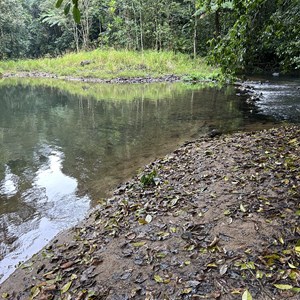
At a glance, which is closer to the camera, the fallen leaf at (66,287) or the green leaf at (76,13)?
the green leaf at (76,13)

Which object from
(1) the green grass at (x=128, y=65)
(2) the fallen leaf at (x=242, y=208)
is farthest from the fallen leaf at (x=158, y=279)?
(1) the green grass at (x=128, y=65)

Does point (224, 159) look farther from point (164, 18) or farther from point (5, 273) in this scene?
point (164, 18)

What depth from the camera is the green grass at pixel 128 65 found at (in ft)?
81.4

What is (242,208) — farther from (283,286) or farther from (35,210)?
(35,210)

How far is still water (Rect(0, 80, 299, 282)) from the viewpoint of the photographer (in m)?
4.49

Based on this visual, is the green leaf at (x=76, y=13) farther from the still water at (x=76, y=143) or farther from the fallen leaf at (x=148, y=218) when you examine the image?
the still water at (x=76, y=143)

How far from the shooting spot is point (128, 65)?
85.7 ft

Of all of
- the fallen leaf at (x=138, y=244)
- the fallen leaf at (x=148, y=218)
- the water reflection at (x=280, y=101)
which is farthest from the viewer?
the water reflection at (x=280, y=101)

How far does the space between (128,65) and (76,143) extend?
1915 centimetres

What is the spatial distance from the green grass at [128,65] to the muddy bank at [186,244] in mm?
20476

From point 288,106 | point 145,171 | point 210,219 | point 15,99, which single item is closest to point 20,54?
point 15,99

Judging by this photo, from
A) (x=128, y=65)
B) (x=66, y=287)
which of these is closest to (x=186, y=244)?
(x=66, y=287)

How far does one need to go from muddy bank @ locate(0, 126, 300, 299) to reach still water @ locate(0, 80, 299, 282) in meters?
0.62

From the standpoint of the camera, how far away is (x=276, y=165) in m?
4.46
